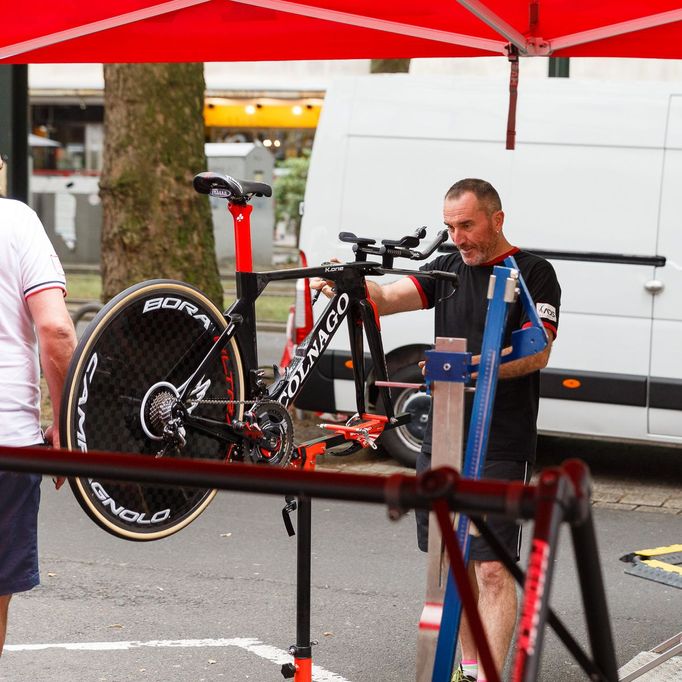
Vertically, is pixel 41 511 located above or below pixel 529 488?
below

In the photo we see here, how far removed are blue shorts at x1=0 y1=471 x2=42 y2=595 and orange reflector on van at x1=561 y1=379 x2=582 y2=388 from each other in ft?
16.7

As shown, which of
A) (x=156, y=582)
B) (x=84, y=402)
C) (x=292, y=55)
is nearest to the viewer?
(x=84, y=402)

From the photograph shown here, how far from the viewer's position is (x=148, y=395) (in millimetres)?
3605

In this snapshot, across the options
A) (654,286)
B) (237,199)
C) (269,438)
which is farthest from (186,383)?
(654,286)

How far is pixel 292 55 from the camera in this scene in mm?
5090

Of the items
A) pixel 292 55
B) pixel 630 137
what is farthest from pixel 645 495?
pixel 292 55

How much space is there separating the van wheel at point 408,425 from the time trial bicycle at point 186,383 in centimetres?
439

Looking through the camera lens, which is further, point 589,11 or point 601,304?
point 601,304

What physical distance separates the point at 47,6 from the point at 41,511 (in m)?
3.85

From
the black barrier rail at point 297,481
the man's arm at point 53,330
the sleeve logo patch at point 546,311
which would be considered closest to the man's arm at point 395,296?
the sleeve logo patch at point 546,311

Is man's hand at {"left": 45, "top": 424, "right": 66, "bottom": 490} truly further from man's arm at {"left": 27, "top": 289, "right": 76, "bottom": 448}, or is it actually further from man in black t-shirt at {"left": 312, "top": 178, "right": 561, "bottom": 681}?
man in black t-shirt at {"left": 312, "top": 178, "right": 561, "bottom": 681}

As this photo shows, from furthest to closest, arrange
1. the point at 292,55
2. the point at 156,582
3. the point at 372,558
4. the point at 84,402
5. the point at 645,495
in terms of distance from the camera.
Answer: the point at 645,495, the point at 372,558, the point at 156,582, the point at 292,55, the point at 84,402

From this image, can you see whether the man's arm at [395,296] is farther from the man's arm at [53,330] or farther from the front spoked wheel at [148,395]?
the man's arm at [53,330]

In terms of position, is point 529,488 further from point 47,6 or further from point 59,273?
point 47,6
